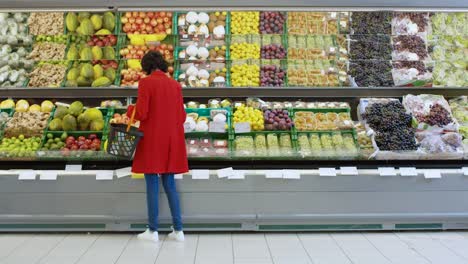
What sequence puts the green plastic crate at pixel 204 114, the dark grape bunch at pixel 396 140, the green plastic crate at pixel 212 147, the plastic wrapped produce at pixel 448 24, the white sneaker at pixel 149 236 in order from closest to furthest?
the white sneaker at pixel 149 236 → the green plastic crate at pixel 212 147 → the dark grape bunch at pixel 396 140 → the green plastic crate at pixel 204 114 → the plastic wrapped produce at pixel 448 24

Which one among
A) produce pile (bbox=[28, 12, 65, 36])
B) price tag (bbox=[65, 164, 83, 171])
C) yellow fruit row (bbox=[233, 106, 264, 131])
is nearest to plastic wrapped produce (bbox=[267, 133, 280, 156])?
yellow fruit row (bbox=[233, 106, 264, 131])

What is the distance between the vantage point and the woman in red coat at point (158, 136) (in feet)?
12.0

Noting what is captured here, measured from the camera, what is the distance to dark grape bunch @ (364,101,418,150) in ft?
13.5

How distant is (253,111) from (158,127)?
1018 millimetres

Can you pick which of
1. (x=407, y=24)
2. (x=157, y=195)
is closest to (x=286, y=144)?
(x=157, y=195)

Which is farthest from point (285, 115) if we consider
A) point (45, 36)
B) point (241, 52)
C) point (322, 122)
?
point (45, 36)

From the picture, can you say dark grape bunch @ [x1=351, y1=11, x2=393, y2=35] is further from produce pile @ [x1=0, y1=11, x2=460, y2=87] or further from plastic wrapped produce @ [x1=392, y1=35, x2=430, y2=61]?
plastic wrapped produce @ [x1=392, y1=35, x2=430, y2=61]

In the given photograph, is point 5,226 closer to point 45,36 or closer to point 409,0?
point 45,36

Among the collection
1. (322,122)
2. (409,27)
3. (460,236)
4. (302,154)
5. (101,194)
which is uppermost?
(409,27)

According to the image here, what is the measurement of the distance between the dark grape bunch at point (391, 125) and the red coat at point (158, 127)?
1.91 meters

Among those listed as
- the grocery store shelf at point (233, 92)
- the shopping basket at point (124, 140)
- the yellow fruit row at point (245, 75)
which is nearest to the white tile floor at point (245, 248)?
the shopping basket at point (124, 140)

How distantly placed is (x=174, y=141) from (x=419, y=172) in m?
2.24

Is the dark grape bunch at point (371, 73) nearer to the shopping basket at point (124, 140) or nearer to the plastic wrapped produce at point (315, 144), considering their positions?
the plastic wrapped produce at point (315, 144)

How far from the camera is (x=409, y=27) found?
4.57 metres
